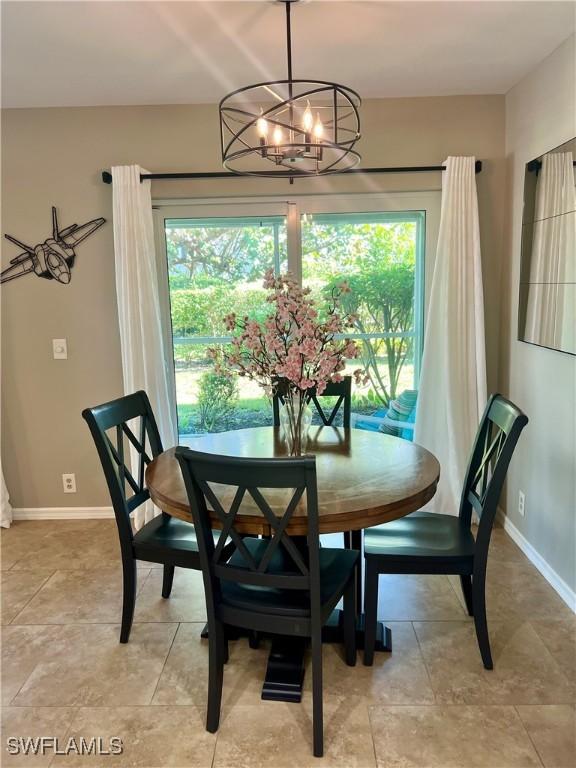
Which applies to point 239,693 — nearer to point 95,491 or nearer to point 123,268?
point 95,491

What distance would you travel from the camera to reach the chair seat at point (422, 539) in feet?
6.51

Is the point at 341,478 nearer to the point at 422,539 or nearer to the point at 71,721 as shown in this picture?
the point at 422,539

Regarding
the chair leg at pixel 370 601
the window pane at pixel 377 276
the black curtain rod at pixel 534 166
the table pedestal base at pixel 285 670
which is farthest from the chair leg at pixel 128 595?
the black curtain rod at pixel 534 166

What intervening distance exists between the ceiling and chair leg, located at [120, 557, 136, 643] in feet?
7.21

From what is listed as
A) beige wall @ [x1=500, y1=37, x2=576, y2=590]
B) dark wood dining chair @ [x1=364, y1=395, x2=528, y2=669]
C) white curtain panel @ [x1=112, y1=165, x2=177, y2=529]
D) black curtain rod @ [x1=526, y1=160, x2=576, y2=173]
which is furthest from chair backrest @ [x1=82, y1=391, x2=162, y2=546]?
black curtain rod @ [x1=526, y1=160, x2=576, y2=173]

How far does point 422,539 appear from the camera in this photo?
2.10 m

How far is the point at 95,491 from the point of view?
137 inches

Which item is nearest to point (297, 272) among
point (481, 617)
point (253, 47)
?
point (253, 47)

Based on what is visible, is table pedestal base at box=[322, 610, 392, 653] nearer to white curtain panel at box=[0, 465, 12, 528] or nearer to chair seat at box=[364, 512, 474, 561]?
chair seat at box=[364, 512, 474, 561]

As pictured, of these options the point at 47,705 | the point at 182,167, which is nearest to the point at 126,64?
the point at 182,167

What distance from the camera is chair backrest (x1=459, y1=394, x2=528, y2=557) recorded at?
188cm

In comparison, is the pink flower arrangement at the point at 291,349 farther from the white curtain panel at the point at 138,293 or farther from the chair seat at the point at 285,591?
the white curtain panel at the point at 138,293

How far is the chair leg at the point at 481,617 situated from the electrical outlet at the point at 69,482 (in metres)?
2.59

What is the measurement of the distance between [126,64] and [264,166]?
2.95 feet
